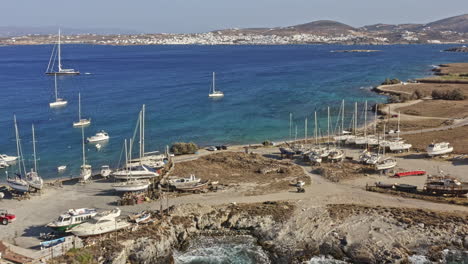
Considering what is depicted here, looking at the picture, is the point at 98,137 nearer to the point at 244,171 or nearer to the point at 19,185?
the point at 19,185

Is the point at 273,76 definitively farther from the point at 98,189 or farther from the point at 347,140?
the point at 98,189

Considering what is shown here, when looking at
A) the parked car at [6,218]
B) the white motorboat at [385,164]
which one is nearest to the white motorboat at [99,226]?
the parked car at [6,218]

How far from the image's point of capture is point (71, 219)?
1074 inches

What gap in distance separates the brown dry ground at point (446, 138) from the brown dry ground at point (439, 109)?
9699mm

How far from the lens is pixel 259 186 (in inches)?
1373

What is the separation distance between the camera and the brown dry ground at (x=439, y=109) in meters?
62.9

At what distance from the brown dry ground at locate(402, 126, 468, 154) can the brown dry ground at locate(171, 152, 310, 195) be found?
633 inches

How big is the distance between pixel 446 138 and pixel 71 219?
131ft

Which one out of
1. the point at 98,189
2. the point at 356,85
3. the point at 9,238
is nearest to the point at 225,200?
the point at 98,189

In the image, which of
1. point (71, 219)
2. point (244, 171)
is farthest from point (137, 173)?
point (71, 219)

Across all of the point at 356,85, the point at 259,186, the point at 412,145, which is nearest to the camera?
the point at 259,186

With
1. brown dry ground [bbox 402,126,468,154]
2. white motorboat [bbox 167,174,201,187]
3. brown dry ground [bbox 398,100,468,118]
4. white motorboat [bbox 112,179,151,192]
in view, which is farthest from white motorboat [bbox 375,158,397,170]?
brown dry ground [bbox 398,100,468,118]

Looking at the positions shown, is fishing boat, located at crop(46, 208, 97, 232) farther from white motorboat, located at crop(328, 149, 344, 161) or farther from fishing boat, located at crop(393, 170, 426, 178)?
fishing boat, located at crop(393, 170, 426, 178)

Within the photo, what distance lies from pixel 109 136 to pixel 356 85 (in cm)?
6045
